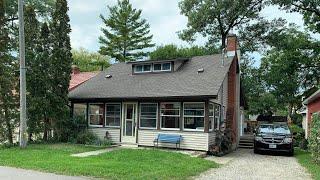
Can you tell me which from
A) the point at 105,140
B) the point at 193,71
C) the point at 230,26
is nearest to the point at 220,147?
the point at 193,71

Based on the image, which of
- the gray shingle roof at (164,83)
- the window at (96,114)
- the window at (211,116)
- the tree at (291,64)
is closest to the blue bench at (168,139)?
the window at (211,116)

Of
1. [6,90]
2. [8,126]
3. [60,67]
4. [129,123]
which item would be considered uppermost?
[60,67]

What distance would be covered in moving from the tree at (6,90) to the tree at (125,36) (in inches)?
1181

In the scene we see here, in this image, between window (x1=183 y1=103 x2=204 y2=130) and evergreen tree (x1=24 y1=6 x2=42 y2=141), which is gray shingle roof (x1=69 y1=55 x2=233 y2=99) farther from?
evergreen tree (x1=24 y1=6 x2=42 y2=141)

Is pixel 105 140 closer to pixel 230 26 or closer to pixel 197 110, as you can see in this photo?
pixel 197 110

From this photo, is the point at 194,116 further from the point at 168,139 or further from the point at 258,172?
the point at 258,172

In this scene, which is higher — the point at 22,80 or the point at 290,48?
the point at 290,48

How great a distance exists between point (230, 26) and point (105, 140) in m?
22.6

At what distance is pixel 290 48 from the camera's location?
35.3m

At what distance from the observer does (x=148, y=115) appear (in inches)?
845

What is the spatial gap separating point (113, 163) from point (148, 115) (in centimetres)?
776

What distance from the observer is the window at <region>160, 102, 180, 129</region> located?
2053 centimetres

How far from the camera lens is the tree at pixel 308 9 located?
33000mm

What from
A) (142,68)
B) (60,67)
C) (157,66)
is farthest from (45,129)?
(157,66)
